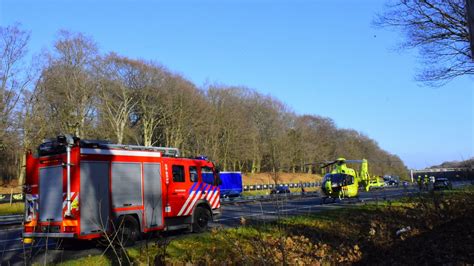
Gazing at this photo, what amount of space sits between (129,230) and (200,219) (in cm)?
359

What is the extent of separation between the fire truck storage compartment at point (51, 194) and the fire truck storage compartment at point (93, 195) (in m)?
0.60

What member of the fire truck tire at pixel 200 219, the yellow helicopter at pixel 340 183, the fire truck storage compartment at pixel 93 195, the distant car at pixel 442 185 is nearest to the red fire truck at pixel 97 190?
the fire truck storage compartment at pixel 93 195

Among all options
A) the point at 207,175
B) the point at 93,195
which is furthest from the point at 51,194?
the point at 207,175

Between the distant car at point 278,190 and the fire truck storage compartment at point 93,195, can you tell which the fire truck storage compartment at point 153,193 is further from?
the distant car at point 278,190

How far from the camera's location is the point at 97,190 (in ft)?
38.2

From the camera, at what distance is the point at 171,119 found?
59.4 meters

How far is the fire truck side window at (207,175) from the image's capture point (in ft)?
52.4

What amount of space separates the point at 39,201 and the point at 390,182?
7708cm

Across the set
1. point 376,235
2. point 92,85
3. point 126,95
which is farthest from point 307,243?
point 126,95

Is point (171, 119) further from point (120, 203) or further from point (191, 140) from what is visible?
point (120, 203)

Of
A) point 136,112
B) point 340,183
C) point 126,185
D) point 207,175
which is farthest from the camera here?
point 136,112

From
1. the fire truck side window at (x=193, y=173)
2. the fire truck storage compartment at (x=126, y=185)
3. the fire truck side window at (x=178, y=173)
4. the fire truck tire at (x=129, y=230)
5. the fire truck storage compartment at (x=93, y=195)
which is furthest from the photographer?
the fire truck side window at (x=193, y=173)

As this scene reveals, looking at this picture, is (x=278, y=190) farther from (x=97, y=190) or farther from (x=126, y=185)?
(x=126, y=185)

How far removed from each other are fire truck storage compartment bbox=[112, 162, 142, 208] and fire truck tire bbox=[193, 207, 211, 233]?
9.00 feet
